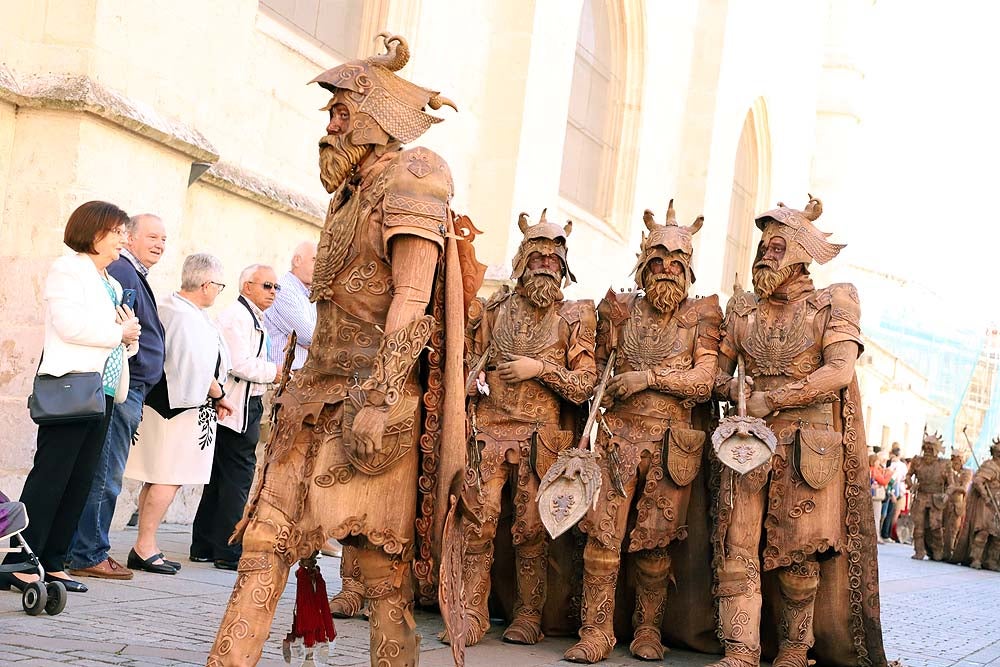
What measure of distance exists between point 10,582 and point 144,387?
61.8 inches

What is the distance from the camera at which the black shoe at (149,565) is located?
8.22 metres

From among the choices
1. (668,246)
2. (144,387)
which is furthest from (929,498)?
(144,387)

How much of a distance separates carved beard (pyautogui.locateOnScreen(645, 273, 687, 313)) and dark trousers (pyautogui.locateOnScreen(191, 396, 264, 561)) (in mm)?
3056

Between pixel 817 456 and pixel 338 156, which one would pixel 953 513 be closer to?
pixel 817 456

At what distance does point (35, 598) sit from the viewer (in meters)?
6.17

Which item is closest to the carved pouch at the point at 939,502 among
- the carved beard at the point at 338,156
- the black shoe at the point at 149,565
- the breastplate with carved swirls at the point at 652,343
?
the breastplate with carved swirls at the point at 652,343

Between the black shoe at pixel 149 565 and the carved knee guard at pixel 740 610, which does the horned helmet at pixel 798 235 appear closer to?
the carved knee guard at pixel 740 610

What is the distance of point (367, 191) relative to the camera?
16.1 feet

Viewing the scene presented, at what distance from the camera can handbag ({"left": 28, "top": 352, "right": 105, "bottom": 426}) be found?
6.49 metres

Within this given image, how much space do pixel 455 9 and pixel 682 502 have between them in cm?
1010

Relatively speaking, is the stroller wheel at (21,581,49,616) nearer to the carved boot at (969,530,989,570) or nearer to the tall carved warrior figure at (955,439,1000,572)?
the tall carved warrior figure at (955,439,1000,572)

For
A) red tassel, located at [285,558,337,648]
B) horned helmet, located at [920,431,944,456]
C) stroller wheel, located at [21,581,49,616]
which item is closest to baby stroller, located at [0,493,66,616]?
stroller wheel, located at [21,581,49,616]

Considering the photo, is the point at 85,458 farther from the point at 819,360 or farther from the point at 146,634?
the point at 819,360

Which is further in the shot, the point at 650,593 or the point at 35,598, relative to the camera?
the point at 650,593
